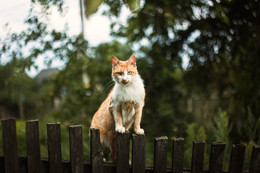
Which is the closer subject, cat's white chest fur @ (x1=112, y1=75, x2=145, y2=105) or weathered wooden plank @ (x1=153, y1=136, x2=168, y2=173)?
weathered wooden plank @ (x1=153, y1=136, x2=168, y2=173)

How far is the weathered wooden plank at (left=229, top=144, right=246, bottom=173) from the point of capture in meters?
1.46

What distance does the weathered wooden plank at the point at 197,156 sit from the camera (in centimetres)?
144

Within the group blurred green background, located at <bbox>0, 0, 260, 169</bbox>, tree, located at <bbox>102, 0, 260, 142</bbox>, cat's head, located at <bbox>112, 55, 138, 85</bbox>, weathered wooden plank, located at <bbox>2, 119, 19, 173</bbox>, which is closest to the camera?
weathered wooden plank, located at <bbox>2, 119, 19, 173</bbox>

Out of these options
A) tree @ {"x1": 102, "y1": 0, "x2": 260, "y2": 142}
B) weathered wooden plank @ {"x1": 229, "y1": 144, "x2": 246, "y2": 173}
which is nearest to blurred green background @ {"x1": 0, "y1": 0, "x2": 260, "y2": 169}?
tree @ {"x1": 102, "y1": 0, "x2": 260, "y2": 142}

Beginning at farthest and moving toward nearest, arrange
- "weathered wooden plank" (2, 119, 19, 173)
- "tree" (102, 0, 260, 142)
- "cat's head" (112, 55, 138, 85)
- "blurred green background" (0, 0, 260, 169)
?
"tree" (102, 0, 260, 142), "blurred green background" (0, 0, 260, 169), "cat's head" (112, 55, 138, 85), "weathered wooden plank" (2, 119, 19, 173)

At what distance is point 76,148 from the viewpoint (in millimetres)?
1424

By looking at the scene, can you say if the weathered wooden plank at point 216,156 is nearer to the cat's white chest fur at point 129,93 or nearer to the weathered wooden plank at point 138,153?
the weathered wooden plank at point 138,153

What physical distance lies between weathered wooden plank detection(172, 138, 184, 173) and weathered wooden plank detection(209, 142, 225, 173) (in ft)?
0.70

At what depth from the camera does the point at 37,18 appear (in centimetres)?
204

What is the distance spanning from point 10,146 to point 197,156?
125 cm

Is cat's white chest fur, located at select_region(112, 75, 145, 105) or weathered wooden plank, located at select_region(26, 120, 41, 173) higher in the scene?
cat's white chest fur, located at select_region(112, 75, 145, 105)

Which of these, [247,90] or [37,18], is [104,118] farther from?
[247,90]

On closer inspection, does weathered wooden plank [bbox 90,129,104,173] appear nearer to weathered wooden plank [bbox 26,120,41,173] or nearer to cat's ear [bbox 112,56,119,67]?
weathered wooden plank [bbox 26,120,41,173]

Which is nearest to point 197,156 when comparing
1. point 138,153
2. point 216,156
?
point 216,156
